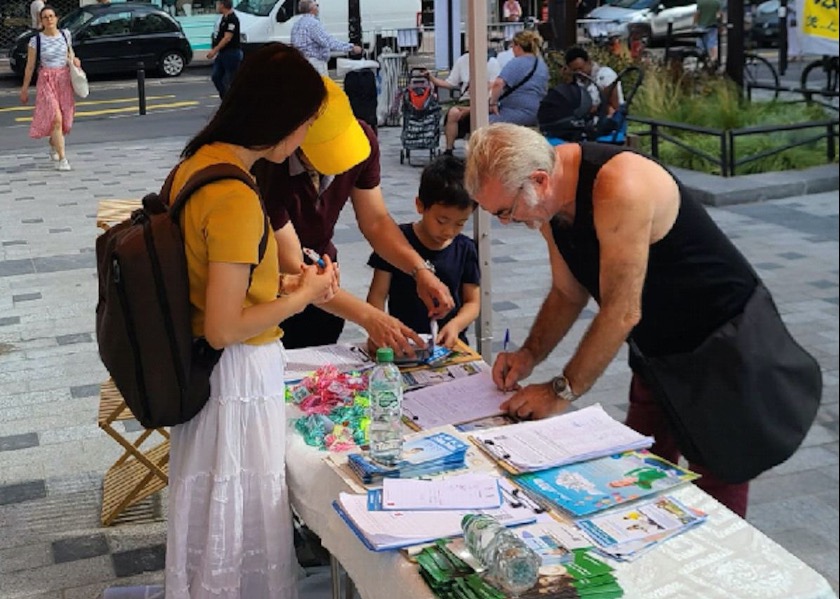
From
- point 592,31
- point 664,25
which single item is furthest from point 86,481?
point 664,25

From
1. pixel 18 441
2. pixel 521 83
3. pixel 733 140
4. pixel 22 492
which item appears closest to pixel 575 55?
pixel 521 83

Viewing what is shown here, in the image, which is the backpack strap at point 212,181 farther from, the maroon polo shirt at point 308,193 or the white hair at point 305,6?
the white hair at point 305,6

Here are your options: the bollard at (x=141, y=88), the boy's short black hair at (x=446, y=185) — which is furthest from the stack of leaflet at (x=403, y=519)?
the bollard at (x=141, y=88)

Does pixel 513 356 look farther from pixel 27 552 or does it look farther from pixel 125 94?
pixel 125 94

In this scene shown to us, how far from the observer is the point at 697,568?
6.82 ft

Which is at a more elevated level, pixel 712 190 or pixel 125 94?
pixel 125 94

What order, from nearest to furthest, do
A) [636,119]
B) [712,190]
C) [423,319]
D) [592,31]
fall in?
[423,319] < [712,190] < [636,119] < [592,31]

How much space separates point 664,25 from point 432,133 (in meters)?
8.44

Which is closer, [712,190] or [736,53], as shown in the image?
[712,190]

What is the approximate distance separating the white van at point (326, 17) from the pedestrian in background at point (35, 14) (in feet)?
3.94

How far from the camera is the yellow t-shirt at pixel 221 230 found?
8.13ft

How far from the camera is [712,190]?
989 cm

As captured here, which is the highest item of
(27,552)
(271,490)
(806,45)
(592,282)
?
(806,45)

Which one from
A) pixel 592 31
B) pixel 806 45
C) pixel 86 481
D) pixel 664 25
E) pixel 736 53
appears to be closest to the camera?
pixel 806 45
